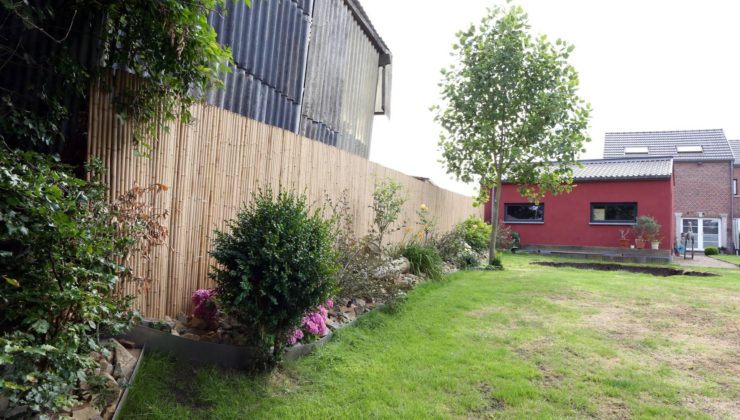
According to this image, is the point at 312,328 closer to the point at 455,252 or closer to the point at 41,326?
the point at 41,326

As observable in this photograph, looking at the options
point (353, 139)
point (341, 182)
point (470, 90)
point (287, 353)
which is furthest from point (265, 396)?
point (470, 90)

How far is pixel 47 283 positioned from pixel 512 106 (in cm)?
1086

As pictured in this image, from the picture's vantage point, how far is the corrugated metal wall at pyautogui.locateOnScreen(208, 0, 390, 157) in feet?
18.5

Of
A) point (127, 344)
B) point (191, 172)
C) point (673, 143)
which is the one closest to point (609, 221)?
point (673, 143)

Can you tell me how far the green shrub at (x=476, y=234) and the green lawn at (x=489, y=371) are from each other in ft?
23.3

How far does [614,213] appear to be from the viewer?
58.8 feet

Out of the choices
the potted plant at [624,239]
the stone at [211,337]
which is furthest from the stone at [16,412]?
the potted plant at [624,239]

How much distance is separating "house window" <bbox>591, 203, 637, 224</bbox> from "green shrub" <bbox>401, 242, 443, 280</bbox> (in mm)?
12765

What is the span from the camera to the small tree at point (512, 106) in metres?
10.9

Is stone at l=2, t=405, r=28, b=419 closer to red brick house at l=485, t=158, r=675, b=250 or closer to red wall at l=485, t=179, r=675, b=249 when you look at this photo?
red brick house at l=485, t=158, r=675, b=250

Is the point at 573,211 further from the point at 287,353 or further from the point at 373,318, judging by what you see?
the point at 287,353

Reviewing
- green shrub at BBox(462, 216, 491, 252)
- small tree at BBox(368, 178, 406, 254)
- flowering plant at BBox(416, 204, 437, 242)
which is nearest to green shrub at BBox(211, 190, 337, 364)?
small tree at BBox(368, 178, 406, 254)

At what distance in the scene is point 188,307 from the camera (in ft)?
12.9

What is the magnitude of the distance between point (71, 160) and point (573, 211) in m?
18.7
